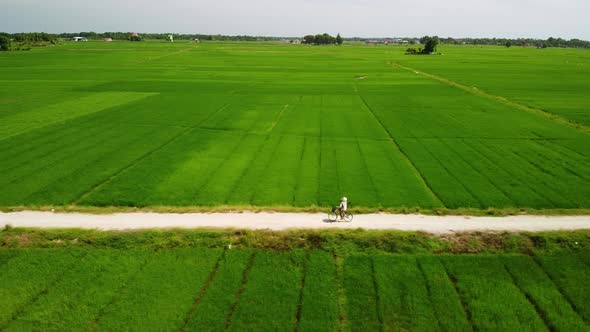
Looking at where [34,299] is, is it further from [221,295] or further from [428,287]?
[428,287]

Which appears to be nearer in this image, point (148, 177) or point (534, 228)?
point (534, 228)

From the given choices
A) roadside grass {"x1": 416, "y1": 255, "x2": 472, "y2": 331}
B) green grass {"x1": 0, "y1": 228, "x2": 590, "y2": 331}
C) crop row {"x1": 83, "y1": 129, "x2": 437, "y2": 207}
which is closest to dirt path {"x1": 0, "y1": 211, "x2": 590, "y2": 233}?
green grass {"x1": 0, "y1": 228, "x2": 590, "y2": 331}

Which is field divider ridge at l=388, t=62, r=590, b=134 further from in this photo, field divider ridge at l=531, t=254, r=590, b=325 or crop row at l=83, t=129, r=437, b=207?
field divider ridge at l=531, t=254, r=590, b=325

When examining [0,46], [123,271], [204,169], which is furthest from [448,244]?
[0,46]

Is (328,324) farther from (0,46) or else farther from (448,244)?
(0,46)

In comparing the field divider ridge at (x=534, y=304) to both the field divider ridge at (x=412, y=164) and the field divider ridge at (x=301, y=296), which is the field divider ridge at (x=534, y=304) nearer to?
the field divider ridge at (x=412, y=164)

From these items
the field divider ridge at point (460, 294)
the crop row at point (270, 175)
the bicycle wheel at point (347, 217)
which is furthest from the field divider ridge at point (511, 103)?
the field divider ridge at point (460, 294)

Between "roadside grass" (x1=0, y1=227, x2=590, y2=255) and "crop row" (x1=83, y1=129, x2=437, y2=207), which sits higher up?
"crop row" (x1=83, y1=129, x2=437, y2=207)
